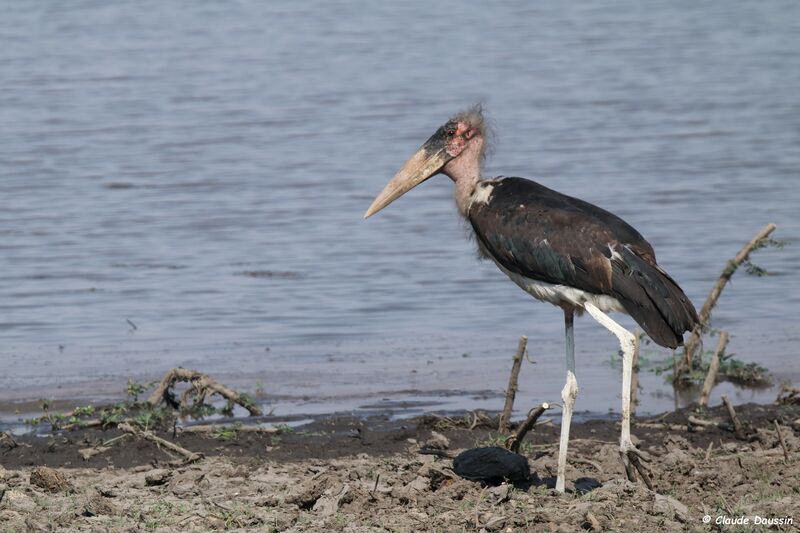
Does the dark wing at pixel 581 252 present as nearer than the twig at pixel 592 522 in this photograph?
No

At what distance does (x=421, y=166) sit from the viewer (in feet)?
26.4

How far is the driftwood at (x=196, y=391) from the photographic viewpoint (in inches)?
353

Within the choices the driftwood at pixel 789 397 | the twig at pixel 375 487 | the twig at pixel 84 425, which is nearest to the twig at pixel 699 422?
the driftwood at pixel 789 397

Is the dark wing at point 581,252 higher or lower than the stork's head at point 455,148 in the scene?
lower

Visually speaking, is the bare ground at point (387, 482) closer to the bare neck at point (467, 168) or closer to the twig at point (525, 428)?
the twig at point (525, 428)

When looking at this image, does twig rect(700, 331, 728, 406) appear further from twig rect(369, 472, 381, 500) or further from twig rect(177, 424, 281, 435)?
twig rect(369, 472, 381, 500)

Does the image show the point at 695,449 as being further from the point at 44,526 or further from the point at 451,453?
the point at 44,526

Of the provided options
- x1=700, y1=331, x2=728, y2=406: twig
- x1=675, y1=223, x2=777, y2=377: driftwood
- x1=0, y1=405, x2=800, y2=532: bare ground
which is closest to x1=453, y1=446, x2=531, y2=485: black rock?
x1=0, y1=405, x2=800, y2=532: bare ground

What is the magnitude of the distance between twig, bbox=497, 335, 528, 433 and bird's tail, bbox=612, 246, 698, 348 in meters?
1.06

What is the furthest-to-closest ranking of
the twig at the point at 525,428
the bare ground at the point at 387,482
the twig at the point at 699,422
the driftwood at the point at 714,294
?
the driftwood at the point at 714,294, the twig at the point at 699,422, the twig at the point at 525,428, the bare ground at the point at 387,482

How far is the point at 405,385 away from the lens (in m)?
10.0

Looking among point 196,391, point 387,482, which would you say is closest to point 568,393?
point 387,482

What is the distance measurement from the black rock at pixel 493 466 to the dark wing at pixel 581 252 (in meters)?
0.88

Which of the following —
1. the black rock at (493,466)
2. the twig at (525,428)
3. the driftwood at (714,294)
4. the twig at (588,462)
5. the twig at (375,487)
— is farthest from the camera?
the driftwood at (714,294)
